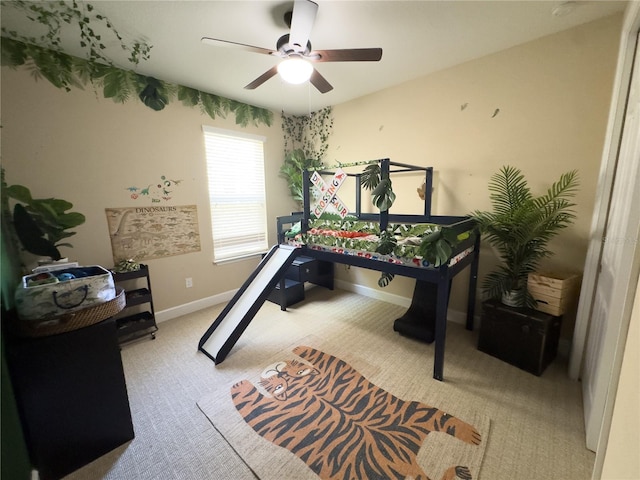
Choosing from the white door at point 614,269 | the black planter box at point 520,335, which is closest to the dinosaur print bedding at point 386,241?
the black planter box at point 520,335

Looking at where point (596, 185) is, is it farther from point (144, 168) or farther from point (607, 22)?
point (144, 168)

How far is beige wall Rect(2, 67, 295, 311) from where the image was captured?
1.91 m

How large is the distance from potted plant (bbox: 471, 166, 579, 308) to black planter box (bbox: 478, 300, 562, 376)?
113 mm

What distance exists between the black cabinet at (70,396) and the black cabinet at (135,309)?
110 centimetres

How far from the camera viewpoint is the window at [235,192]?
117 inches

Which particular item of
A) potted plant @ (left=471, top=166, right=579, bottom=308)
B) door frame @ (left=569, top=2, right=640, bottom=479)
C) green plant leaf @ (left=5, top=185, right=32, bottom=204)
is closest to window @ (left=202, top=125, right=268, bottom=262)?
green plant leaf @ (left=5, top=185, right=32, bottom=204)

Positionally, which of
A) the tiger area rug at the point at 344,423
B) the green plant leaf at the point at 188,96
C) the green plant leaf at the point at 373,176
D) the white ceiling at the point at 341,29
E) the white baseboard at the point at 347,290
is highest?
the white ceiling at the point at 341,29

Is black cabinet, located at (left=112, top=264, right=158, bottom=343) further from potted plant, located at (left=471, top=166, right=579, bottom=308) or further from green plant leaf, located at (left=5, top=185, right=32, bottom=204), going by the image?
potted plant, located at (left=471, top=166, right=579, bottom=308)

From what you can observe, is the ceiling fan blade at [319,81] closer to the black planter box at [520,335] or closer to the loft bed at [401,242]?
the loft bed at [401,242]

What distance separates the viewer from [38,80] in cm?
193

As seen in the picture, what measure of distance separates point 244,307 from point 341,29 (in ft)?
7.48

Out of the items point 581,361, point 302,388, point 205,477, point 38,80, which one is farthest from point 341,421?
point 38,80

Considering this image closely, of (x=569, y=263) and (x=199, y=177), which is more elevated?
(x=199, y=177)

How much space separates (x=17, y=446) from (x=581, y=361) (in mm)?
3116
